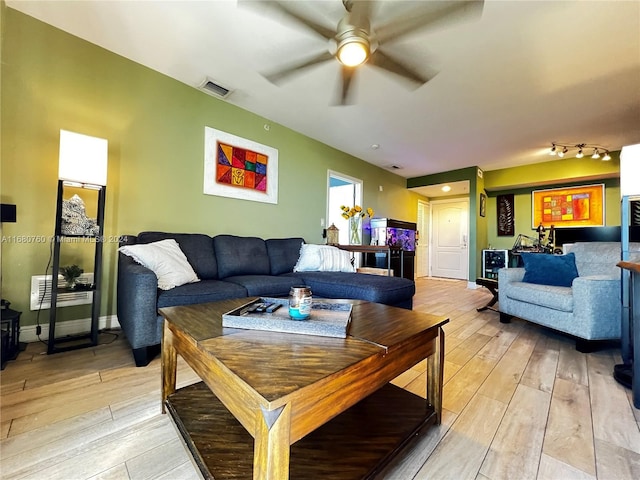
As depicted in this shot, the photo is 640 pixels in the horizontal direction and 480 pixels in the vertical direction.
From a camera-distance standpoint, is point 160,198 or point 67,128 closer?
point 67,128

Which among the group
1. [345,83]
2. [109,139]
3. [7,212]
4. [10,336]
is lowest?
[10,336]

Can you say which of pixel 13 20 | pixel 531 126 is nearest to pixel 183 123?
pixel 13 20

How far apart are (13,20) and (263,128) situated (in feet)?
7.08

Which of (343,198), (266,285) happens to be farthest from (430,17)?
(343,198)

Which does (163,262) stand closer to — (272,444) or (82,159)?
(82,159)

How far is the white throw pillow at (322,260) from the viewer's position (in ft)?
10.2

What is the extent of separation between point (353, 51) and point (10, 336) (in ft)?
9.62

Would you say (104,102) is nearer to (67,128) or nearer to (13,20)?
(67,128)

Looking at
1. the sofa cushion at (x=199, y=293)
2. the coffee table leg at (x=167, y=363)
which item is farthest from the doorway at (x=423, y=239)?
the coffee table leg at (x=167, y=363)

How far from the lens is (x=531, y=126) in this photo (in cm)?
352

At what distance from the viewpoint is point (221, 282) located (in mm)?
2238

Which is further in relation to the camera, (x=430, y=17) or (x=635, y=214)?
(x=635, y=214)

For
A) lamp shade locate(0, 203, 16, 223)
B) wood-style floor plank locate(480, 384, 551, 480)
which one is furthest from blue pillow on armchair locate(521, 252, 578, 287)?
lamp shade locate(0, 203, 16, 223)

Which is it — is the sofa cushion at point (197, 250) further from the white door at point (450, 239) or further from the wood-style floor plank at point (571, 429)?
the white door at point (450, 239)
